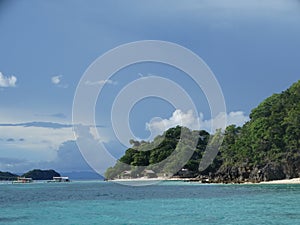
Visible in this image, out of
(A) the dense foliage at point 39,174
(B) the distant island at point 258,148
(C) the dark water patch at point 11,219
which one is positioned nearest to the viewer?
(C) the dark water patch at point 11,219

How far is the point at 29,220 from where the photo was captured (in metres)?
18.1

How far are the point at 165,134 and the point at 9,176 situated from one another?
7648 cm

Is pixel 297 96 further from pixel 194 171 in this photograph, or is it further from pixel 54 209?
pixel 54 209

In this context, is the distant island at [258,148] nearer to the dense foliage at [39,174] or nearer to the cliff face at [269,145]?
the cliff face at [269,145]

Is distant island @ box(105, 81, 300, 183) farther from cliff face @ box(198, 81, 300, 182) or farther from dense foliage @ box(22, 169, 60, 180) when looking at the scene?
dense foliage @ box(22, 169, 60, 180)

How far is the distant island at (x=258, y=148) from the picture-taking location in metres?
43.9

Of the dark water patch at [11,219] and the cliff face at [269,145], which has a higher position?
the cliff face at [269,145]

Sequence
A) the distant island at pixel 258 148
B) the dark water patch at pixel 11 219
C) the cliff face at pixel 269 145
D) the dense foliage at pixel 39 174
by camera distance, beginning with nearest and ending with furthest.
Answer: the dark water patch at pixel 11 219, the cliff face at pixel 269 145, the distant island at pixel 258 148, the dense foliage at pixel 39 174

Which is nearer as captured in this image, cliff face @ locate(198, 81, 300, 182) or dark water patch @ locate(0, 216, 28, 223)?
dark water patch @ locate(0, 216, 28, 223)

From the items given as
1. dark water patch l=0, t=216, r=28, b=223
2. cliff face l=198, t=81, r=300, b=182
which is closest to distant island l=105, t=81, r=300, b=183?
cliff face l=198, t=81, r=300, b=182

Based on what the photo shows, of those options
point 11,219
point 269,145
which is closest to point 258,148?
point 269,145

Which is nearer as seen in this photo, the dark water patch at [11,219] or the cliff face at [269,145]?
the dark water patch at [11,219]

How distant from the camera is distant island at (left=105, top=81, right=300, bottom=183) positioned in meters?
43.9

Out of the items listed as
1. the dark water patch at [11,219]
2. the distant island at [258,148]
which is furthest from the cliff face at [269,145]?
the dark water patch at [11,219]
